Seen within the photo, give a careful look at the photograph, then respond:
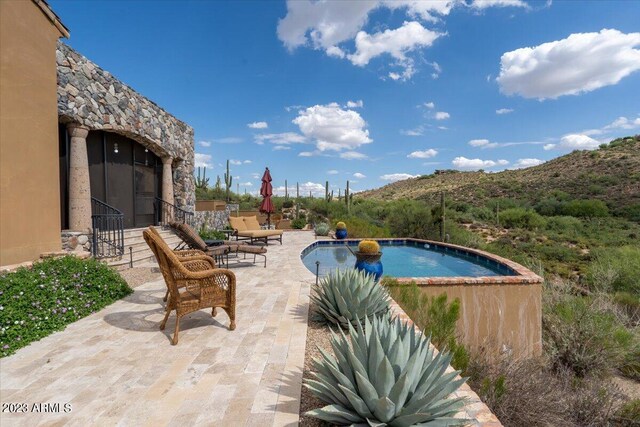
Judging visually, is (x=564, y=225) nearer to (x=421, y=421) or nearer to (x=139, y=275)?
(x=421, y=421)

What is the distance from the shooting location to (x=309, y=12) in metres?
8.74

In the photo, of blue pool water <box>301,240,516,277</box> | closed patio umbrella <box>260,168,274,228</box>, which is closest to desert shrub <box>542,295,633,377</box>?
blue pool water <box>301,240,516,277</box>

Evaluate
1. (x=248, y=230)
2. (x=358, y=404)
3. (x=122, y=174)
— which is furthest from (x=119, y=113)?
(x=358, y=404)

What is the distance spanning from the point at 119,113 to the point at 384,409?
9.76 meters

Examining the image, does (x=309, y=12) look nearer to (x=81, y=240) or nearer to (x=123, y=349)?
(x=81, y=240)

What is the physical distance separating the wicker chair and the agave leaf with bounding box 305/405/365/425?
1.88 meters

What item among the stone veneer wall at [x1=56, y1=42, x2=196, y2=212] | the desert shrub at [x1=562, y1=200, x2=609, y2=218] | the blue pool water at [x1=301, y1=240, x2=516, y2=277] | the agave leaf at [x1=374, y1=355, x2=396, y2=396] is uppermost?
the stone veneer wall at [x1=56, y1=42, x2=196, y2=212]

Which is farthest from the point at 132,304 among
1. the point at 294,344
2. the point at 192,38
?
the point at 192,38

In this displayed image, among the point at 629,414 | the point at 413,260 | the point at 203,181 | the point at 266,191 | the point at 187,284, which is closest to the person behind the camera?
the point at 629,414

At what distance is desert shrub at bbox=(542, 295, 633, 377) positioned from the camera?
442cm

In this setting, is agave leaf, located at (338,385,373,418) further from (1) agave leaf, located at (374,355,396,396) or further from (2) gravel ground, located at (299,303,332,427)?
(2) gravel ground, located at (299,303,332,427)

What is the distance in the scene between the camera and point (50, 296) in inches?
143

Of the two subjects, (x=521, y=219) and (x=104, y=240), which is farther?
(x=521, y=219)

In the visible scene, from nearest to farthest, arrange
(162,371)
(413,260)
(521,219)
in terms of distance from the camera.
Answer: (162,371) → (413,260) → (521,219)
